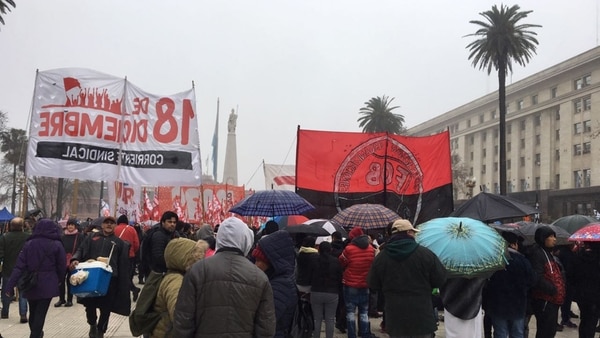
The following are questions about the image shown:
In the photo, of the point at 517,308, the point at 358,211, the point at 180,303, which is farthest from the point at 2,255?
the point at 517,308

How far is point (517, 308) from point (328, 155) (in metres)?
6.39

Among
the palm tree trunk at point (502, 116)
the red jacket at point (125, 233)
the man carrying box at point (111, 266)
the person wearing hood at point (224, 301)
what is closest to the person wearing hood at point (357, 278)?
the man carrying box at point (111, 266)

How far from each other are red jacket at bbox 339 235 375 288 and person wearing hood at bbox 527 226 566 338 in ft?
7.27

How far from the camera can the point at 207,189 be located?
2709cm

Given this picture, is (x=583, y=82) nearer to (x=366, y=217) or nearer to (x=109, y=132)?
(x=366, y=217)

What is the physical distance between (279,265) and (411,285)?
50.5 inches

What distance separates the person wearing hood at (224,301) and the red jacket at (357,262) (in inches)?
171

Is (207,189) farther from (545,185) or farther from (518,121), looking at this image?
(518,121)

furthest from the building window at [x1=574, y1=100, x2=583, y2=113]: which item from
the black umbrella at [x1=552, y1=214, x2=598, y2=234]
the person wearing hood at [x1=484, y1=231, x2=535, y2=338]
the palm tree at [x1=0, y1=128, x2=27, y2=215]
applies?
the person wearing hood at [x1=484, y1=231, x2=535, y2=338]

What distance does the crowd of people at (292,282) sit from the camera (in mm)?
3387

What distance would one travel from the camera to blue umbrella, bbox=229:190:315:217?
9.12 m

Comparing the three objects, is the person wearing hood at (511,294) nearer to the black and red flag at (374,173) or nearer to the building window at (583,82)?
the black and red flag at (374,173)

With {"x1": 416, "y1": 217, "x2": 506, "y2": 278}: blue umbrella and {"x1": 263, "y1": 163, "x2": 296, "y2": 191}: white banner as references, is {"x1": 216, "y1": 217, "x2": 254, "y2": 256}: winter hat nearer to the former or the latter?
{"x1": 416, "y1": 217, "x2": 506, "y2": 278}: blue umbrella

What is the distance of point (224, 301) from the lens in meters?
3.32
